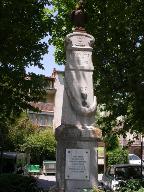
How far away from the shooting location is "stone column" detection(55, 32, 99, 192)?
1209 centimetres

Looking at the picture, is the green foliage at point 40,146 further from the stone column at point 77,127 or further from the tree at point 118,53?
the stone column at point 77,127

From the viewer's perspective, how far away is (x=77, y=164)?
1205 centimetres

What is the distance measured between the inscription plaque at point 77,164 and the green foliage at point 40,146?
42186 mm

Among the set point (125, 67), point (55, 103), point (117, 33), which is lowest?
point (125, 67)

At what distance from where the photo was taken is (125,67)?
22.2 metres

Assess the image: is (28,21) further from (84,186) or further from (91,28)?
(84,186)

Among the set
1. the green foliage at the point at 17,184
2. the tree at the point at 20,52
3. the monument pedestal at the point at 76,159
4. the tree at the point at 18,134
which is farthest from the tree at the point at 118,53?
the tree at the point at 18,134

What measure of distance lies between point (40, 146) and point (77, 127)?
43.4 metres

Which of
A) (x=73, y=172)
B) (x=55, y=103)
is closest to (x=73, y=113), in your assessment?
(x=73, y=172)

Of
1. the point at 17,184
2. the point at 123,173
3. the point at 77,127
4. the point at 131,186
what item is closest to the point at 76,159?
the point at 77,127

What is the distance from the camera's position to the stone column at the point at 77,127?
39.7 feet

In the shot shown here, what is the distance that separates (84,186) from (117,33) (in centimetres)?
1145

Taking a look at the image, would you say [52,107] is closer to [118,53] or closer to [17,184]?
[118,53]

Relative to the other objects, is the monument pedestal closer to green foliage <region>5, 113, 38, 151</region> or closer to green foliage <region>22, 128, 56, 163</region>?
green foliage <region>5, 113, 38, 151</region>
